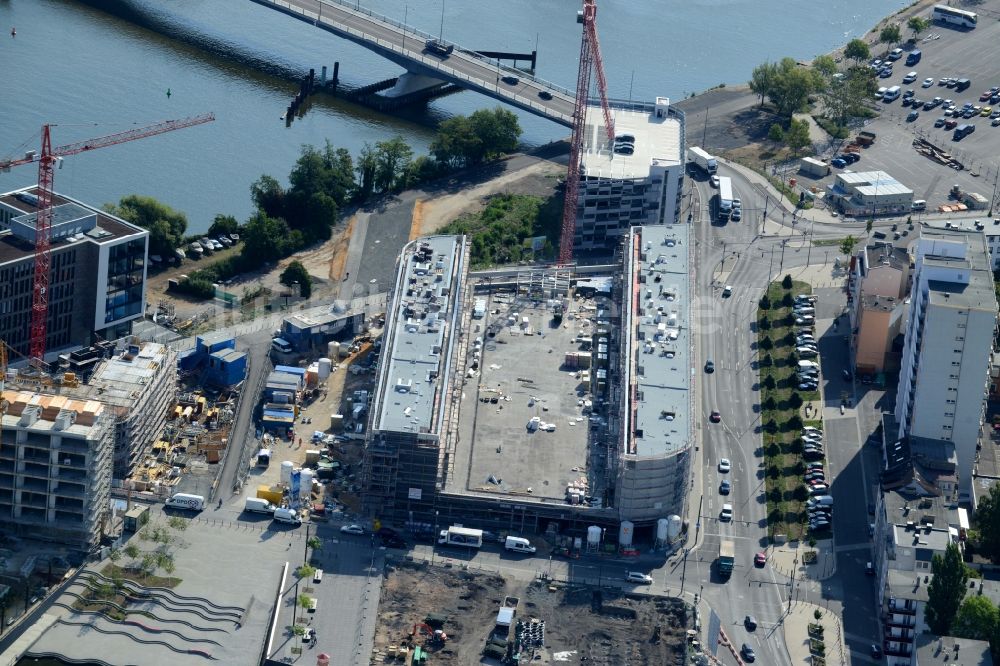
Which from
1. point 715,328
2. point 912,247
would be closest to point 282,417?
point 715,328

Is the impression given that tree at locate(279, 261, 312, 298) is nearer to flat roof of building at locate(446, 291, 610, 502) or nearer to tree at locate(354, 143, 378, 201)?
flat roof of building at locate(446, 291, 610, 502)

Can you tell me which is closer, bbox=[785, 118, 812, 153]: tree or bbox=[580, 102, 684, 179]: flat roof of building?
bbox=[580, 102, 684, 179]: flat roof of building

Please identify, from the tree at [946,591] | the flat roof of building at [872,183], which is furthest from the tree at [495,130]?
the tree at [946,591]

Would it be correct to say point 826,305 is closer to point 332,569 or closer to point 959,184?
point 959,184

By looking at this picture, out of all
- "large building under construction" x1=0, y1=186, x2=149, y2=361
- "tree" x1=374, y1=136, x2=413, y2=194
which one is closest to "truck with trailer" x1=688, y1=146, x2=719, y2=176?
"tree" x1=374, y1=136, x2=413, y2=194

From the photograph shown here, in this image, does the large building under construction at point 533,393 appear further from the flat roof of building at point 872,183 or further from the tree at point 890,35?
the tree at point 890,35
